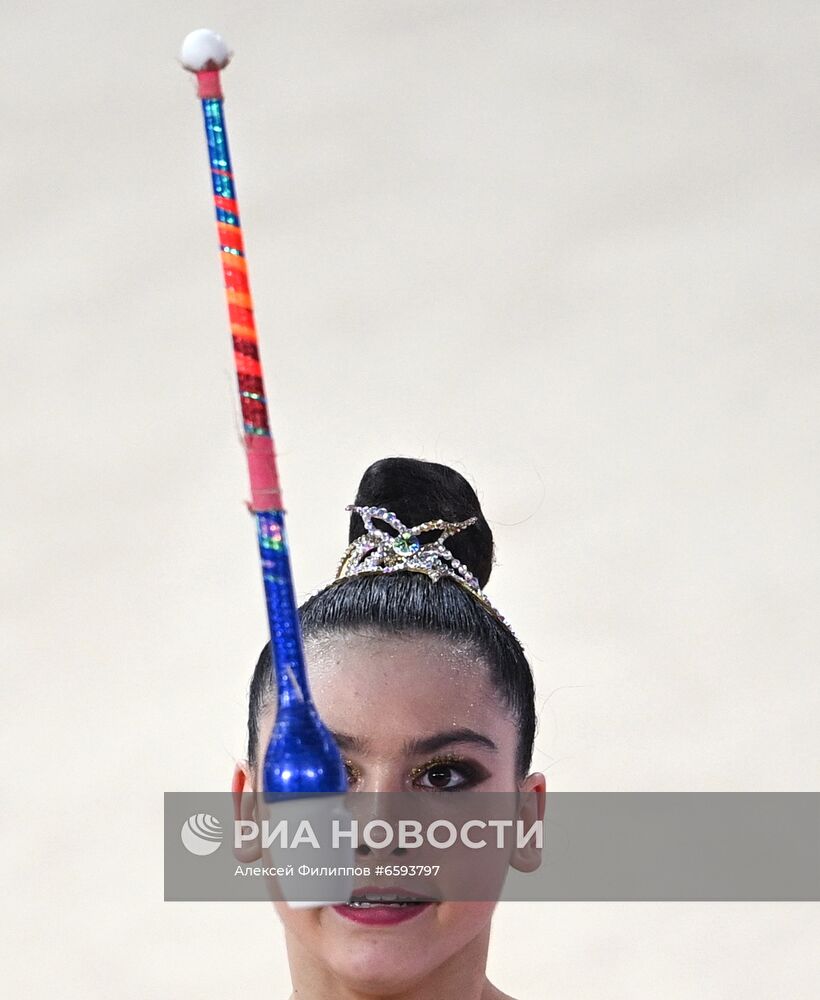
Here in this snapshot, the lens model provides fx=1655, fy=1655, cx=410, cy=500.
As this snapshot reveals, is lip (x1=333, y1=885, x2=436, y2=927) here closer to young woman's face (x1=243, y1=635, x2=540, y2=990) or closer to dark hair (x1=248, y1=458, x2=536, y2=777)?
young woman's face (x1=243, y1=635, x2=540, y2=990)

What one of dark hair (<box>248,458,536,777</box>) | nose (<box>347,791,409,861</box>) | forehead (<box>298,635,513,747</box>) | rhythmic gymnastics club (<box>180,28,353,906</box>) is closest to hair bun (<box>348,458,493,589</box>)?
dark hair (<box>248,458,536,777</box>)

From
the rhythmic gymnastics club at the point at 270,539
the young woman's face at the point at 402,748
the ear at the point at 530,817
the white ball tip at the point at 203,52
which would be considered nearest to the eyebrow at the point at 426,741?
the young woman's face at the point at 402,748

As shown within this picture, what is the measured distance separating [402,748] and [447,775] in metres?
0.04

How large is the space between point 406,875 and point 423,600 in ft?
0.62

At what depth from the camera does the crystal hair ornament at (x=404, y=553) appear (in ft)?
3.72

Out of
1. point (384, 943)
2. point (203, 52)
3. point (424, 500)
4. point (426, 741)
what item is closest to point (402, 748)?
point (426, 741)

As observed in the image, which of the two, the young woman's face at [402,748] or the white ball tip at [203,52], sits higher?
the white ball tip at [203,52]

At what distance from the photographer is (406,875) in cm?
100

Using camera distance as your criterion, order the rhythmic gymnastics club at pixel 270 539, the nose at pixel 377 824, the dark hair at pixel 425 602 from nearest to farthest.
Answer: the rhythmic gymnastics club at pixel 270 539 → the nose at pixel 377 824 → the dark hair at pixel 425 602

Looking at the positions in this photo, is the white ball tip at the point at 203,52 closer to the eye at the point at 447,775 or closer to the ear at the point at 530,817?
the eye at the point at 447,775

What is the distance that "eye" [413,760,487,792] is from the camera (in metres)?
1.02

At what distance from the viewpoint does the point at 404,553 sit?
1136 millimetres

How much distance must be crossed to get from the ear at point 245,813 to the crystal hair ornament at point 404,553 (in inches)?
6.2

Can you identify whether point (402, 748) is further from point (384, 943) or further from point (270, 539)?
point (270, 539)
